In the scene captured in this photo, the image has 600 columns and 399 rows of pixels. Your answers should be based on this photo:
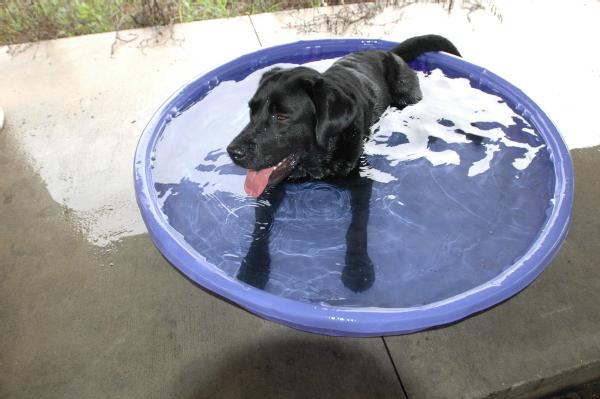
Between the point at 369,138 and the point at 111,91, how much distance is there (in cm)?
221

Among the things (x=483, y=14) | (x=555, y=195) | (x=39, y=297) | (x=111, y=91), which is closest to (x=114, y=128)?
(x=111, y=91)

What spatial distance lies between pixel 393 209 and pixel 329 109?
76cm

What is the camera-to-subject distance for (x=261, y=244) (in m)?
2.53

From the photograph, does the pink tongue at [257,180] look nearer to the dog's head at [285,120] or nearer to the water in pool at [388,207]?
the dog's head at [285,120]

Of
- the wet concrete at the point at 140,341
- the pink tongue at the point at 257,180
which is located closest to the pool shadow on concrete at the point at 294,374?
the wet concrete at the point at 140,341

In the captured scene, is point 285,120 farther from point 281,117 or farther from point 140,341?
point 140,341

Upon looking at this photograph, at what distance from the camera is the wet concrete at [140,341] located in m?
1.94

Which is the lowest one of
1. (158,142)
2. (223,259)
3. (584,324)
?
(584,324)

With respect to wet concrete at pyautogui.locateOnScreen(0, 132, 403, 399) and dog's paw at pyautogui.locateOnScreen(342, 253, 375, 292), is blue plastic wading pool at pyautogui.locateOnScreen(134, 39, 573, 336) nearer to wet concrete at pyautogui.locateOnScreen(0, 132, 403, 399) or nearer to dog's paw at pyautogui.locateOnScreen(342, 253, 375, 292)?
dog's paw at pyautogui.locateOnScreen(342, 253, 375, 292)

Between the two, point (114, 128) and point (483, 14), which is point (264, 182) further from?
point (483, 14)

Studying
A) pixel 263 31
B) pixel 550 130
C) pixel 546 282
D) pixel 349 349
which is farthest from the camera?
pixel 263 31

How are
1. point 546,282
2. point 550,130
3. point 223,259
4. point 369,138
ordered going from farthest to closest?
1. point 369,138
2. point 550,130
3. point 223,259
4. point 546,282

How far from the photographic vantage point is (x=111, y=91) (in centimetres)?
380

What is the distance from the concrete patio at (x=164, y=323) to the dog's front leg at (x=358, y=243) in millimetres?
363
